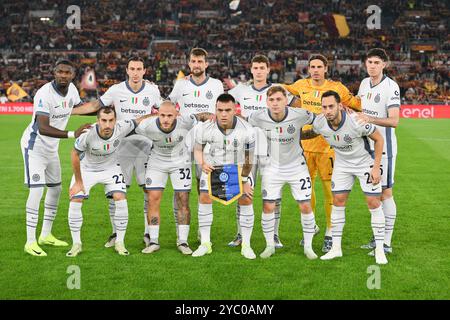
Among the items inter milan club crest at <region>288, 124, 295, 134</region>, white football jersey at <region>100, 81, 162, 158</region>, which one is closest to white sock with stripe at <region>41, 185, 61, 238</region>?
white football jersey at <region>100, 81, 162, 158</region>

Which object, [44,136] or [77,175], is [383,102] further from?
[44,136]

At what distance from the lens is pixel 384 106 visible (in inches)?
305

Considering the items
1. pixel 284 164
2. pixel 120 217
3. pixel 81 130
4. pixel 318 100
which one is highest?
pixel 318 100

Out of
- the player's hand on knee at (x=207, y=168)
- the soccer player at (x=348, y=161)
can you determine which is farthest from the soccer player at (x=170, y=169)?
the soccer player at (x=348, y=161)

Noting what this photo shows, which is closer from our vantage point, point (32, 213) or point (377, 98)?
point (377, 98)

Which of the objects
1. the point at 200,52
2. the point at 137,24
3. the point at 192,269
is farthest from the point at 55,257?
the point at 137,24

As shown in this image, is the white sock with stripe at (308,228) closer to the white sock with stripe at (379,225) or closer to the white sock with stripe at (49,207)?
the white sock with stripe at (379,225)

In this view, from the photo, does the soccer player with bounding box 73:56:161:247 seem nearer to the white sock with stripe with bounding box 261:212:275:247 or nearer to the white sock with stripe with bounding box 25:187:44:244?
the white sock with stripe with bounding box 25:187:44:244

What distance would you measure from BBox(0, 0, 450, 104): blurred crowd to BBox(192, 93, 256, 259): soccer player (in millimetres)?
28306

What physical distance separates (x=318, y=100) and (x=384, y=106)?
0.82m

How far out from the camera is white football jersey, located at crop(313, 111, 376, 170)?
7.32m

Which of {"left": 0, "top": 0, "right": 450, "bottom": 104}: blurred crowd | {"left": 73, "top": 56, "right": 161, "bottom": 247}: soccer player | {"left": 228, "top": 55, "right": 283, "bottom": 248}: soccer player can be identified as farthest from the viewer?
{"left": 0, "top": 0, "right": 450, "bottom": 104}: blurred crowd

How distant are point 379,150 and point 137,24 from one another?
4050cm

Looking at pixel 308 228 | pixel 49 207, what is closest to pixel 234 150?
pixel 308 228
